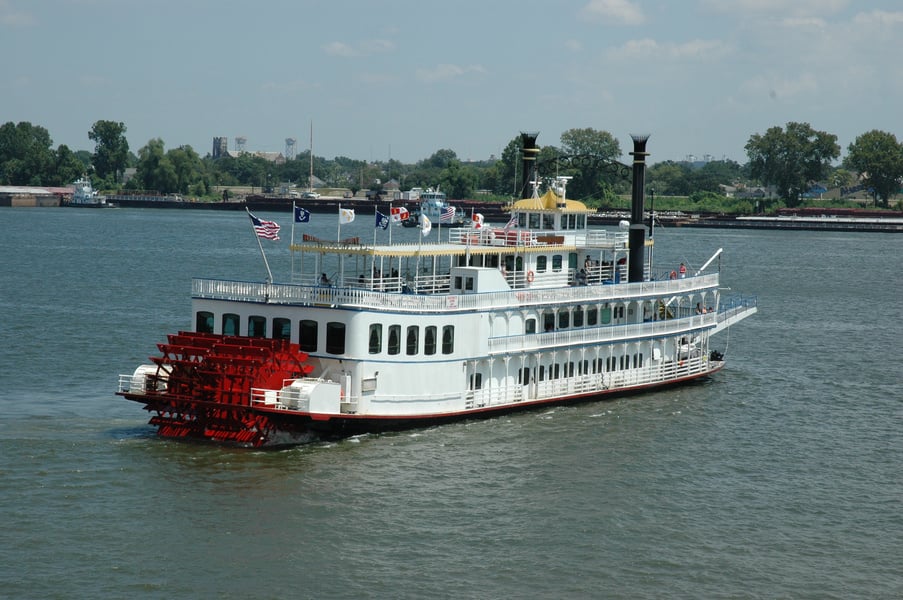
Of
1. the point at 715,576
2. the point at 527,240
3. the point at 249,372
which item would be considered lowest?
the point at 715,576

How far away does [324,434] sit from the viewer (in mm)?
37000

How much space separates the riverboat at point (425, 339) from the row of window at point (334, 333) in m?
0.04

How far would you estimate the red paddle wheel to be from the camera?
117 ft

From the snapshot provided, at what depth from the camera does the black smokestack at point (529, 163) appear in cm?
5206

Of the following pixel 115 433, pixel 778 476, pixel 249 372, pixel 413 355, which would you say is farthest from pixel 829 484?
pixel 115 433

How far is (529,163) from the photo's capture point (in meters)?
52.6

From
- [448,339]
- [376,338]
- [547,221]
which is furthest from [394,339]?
[547,221]

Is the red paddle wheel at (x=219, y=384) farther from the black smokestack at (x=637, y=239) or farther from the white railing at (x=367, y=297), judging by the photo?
the black smokestack at (x=637, y=239)

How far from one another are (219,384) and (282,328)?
9.76ft

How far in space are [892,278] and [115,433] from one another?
280 ft

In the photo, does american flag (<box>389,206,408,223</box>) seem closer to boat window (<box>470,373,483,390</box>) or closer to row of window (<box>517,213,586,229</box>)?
boat window (<box>470,373,483,390</box>)

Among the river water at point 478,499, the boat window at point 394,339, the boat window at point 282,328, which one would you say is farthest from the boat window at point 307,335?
the river water at point 478,499

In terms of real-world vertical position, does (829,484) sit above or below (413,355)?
below

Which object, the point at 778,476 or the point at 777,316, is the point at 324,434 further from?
the point at 777,316
